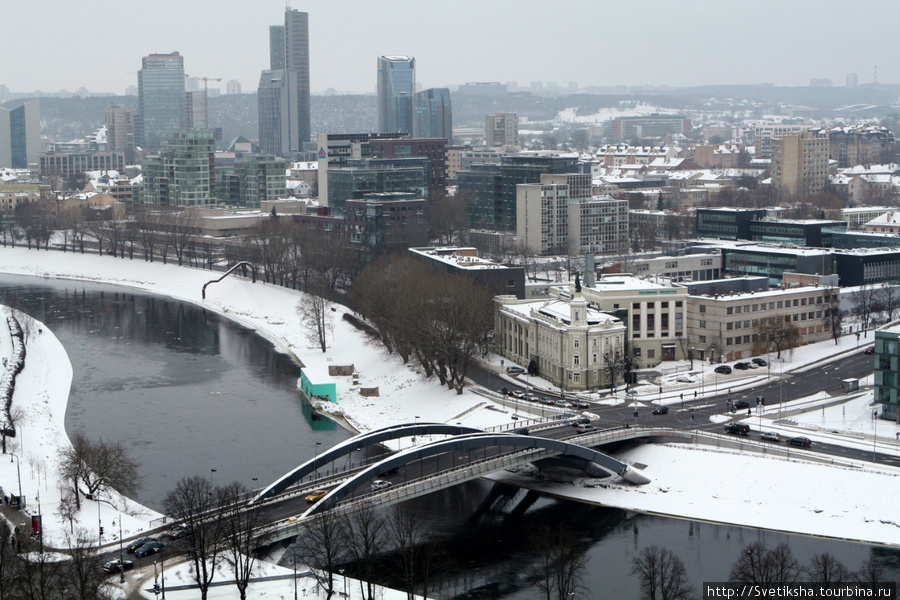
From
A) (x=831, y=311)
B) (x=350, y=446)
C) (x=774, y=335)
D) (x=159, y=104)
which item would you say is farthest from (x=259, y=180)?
(x=159, y=104)

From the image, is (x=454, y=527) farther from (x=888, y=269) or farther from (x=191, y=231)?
(x=191, y=231)

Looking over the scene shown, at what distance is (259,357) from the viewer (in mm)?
49344

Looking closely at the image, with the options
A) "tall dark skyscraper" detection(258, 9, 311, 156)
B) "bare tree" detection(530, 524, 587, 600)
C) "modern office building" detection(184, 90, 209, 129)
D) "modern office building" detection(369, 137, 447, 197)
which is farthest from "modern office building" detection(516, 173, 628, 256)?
"modern office building" detection(184, 90, 209, 129)

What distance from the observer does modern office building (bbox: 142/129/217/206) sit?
95.8m

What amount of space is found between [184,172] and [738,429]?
229ft

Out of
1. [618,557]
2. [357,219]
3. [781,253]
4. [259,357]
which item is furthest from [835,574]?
[357,219]

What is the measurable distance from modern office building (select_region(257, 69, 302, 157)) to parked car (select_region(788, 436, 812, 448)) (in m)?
145

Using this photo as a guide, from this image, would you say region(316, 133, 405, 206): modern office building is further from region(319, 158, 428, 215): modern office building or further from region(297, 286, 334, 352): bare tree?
region(297, 286, 334, 352): bare tree

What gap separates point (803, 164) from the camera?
103 metres

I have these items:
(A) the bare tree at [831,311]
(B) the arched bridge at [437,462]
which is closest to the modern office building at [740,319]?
(A) the bare tree at [831,311]

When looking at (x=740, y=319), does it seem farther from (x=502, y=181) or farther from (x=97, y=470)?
(x=502, y=181)

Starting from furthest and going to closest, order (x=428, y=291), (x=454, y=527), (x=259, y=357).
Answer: (x=259, y=357)
(x=428, y=291)
(x=454, y=527)

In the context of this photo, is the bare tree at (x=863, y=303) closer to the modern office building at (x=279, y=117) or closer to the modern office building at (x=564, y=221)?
the modern office building at (x=564, y=221)

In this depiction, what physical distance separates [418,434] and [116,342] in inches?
940
